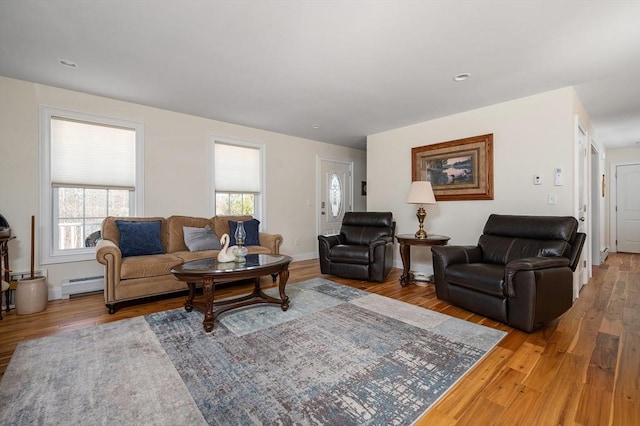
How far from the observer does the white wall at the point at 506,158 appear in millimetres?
3238

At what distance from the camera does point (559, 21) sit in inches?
80.4

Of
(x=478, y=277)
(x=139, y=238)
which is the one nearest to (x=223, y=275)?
(x=139, y=238)

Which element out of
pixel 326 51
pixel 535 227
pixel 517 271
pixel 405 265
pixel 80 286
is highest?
pixel 326 51

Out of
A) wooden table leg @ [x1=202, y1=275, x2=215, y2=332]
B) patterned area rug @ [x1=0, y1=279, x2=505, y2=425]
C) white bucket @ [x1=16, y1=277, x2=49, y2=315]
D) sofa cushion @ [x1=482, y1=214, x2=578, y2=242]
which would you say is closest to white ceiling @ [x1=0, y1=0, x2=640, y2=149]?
sofa cushion @ [x1=482, y1=214, x2=578, y2=242]

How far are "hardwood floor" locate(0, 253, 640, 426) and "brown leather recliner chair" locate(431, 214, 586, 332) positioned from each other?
0.15m

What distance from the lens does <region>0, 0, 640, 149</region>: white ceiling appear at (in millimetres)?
1949

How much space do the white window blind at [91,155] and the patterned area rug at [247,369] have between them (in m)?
1.92

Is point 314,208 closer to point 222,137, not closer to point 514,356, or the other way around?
point 222,137

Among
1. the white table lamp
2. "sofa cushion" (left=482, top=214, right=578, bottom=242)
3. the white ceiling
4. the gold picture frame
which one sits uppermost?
the white ceiling

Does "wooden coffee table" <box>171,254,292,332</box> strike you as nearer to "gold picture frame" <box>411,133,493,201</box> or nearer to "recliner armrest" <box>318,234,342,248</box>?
"recliner armrest" <box>318,234,342,248</box>

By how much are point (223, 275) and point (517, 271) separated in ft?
8.00

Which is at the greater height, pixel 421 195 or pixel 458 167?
pixel 458 167

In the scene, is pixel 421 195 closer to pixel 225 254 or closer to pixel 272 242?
pixel 272 242

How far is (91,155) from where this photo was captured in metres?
3.47
